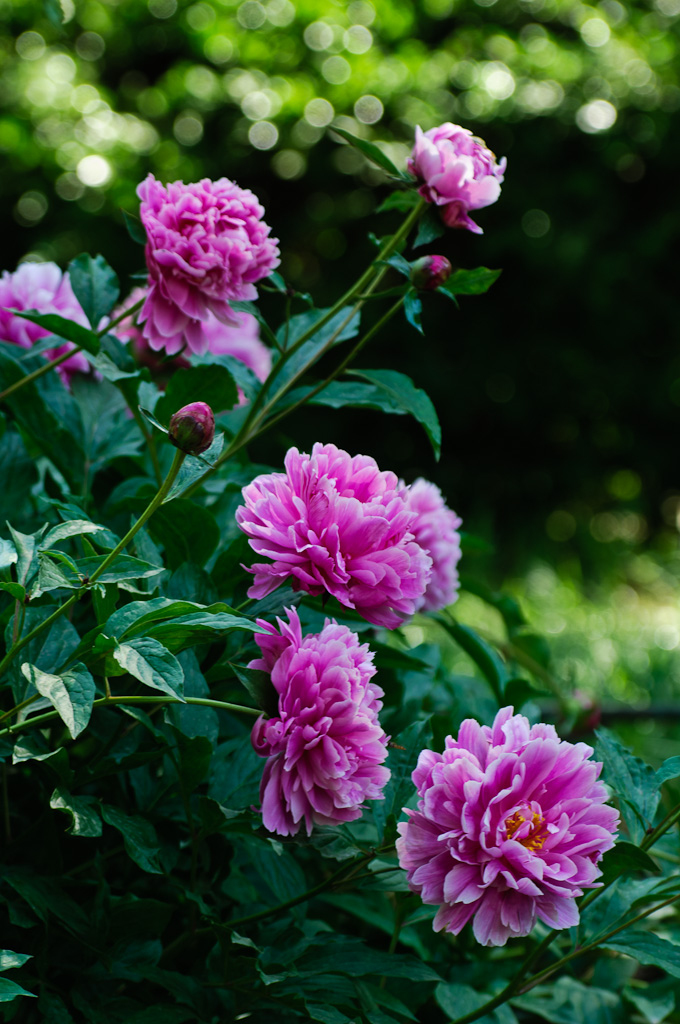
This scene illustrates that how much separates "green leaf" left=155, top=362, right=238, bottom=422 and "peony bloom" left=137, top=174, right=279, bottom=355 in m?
0.03

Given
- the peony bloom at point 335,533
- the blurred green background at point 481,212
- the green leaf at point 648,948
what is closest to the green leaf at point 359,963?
the green leaf at point 648,948

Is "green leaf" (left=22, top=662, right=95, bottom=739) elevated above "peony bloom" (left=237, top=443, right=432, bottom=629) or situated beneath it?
situated beneath

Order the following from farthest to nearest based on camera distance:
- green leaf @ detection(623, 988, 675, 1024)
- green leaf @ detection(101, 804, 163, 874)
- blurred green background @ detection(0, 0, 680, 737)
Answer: blurred green background @ detection(0, 0, 680, 737), green leaf @ detection(623, 988, 675, 1024), green leaf @ detection(101, 804, 163, 874)

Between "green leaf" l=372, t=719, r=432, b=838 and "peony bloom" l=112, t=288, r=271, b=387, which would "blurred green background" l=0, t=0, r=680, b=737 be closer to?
"peony bloom" l=112, t=288, r=271, b=387

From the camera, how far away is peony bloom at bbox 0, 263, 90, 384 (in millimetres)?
877

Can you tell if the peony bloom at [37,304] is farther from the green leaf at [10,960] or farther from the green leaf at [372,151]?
the green leaf at [10,960]

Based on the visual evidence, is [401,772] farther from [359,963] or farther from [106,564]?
[106,564]

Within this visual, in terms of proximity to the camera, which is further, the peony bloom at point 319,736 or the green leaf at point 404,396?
the green leaf at point 404,396

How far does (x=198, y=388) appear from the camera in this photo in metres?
0.77

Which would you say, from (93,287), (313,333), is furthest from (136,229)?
(313,333)

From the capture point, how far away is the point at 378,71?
531 centimetres

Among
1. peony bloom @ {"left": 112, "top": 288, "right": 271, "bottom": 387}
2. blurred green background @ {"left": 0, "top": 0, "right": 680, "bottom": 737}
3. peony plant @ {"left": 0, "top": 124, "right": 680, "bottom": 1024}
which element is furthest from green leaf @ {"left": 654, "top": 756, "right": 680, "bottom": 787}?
blurred green background @ {"left": 0, "top": 0, "right": 680, "bottom": 737}

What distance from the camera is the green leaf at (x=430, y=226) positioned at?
0.74 meters

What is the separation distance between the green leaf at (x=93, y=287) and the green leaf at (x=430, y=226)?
0.79 feet
